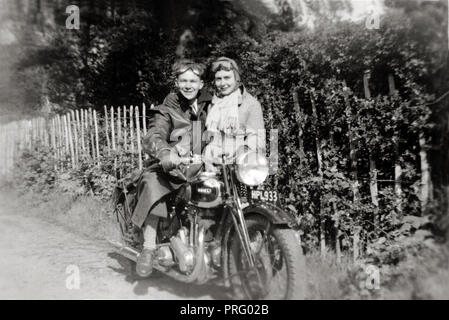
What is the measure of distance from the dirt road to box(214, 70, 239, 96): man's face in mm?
1777

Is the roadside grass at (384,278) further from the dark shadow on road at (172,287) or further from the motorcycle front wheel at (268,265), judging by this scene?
the dark shadow on road at (172,287)

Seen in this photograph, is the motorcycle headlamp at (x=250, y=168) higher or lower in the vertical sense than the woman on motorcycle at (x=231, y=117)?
lower

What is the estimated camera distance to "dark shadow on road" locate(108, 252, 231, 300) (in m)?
3.86

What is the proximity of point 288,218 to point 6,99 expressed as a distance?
18190mm

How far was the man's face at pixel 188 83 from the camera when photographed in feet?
13.5

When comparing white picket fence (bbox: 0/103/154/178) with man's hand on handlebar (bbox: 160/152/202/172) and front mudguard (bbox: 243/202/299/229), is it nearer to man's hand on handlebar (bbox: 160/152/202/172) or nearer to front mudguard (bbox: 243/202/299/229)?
man's hand on handlebar (bbox: 160/152/202/172)

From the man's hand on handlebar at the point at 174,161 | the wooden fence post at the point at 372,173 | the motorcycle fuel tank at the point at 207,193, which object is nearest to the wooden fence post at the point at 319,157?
the wooden fence post at the point at 372,173

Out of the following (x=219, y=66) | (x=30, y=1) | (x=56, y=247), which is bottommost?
(x=56, y=247)

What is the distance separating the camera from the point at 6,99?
727 inches

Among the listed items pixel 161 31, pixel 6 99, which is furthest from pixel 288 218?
pixel 6 99

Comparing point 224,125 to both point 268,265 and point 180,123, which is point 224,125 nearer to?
point 180,123

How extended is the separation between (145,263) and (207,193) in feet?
2.91

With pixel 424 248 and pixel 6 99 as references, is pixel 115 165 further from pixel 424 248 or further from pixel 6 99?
pixel 6 99

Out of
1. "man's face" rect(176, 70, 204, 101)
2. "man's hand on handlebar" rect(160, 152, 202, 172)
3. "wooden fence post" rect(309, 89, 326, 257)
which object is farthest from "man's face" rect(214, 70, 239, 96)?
"wooden fence post" rect(309, 89, 326, 257)
